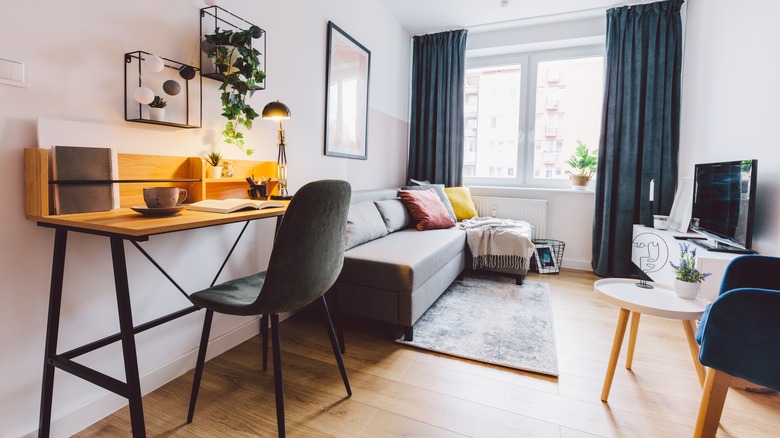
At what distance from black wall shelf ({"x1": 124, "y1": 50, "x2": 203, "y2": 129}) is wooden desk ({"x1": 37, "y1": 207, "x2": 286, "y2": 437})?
1.44ft

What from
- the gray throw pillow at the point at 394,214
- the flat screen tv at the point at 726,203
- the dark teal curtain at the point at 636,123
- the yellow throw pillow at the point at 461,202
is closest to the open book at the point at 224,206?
the gray throw pillow at the point at 394,214

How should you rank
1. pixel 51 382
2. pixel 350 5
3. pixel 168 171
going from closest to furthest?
pixel 51 382 → pixel 168 171 → pixel 350 5

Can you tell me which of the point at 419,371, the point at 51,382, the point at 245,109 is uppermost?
the point at 245,109

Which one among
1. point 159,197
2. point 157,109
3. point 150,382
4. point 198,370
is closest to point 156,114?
point 157,109

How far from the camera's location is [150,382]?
1.66 metres

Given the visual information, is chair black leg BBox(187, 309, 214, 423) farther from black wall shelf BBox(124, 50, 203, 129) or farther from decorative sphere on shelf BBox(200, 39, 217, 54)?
decorative sphere on shelf BBox(200, 39, 217, 54)

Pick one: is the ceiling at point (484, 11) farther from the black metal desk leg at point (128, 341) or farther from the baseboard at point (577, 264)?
the black metal desk leg at point (128, 341)

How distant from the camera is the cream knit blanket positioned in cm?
328

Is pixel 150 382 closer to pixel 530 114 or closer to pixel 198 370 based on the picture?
pixel 198 370

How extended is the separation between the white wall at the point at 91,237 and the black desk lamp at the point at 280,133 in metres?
0.13

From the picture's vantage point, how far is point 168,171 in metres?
1.67

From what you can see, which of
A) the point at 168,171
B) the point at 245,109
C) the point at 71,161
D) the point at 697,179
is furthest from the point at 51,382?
the point at 697,179

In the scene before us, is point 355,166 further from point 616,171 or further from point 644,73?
point 644,73

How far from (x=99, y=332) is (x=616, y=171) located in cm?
400
